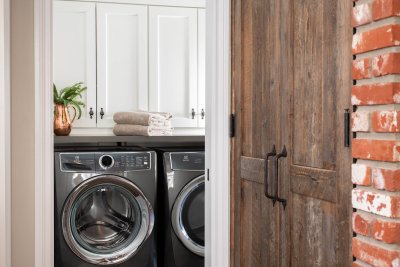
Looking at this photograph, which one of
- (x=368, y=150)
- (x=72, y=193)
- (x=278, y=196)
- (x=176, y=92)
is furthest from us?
(x=176, y=92)

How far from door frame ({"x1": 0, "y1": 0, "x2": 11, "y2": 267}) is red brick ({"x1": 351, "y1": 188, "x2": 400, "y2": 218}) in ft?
4.42

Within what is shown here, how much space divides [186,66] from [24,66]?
211cm

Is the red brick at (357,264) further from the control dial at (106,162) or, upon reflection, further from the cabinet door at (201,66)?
the cabinet door at (201,66)

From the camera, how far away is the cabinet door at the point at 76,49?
4.09 m

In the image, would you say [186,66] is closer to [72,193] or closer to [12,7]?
[72,193]

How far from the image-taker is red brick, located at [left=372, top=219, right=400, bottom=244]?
1.38 meters

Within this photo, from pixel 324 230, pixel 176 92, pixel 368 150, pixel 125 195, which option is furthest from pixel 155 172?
pixel 368 150

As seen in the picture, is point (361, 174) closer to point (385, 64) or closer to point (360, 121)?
point (360, 121)

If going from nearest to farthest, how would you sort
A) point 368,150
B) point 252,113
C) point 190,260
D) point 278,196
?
point 368,150
point 278,196
point 252,113
point 190,260

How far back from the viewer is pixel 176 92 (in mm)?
4320

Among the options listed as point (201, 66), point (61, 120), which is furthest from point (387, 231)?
point (201, 66)

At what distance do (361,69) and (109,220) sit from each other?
255 cm

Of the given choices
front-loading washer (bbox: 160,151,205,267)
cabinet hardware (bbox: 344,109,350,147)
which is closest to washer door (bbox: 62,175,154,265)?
front-loading washer (bbox: 160,151,205,267)

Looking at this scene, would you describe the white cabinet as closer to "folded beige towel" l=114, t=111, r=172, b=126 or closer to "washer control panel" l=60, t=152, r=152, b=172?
"folded beige towel" l=114, t=111, r=172, b=126
